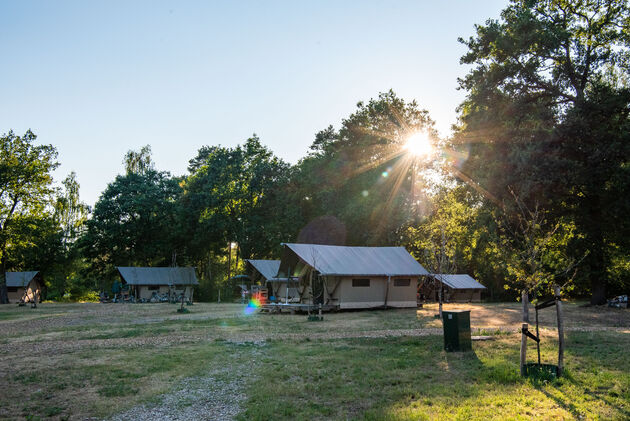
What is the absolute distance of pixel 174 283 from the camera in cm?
4503

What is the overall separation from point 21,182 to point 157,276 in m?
14.8

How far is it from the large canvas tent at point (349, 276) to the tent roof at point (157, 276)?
69.5 ft

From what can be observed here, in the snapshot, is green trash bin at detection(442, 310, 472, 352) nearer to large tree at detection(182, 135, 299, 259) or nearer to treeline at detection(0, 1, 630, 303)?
treeline at detection(0, 1, 630, 303)

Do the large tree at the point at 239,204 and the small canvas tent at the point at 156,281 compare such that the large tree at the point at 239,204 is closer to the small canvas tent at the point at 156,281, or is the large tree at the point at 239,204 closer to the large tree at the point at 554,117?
the small canvas tent at the point at 156,281

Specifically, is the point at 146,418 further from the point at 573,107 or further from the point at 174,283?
the point at 174,283

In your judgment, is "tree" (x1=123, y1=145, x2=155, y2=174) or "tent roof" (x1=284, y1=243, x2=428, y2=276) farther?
"tree" (x1=123, y1=145, x2=155, y2=174)

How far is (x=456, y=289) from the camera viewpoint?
3969 centimetres

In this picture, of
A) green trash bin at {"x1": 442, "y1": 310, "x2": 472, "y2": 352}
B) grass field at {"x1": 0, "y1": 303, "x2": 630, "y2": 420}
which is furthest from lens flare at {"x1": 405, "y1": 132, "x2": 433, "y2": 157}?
green trash bin at {"x1": 442, "y1": 310, "x2": 472, "y2": 352}

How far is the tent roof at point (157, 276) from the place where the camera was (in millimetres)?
44375

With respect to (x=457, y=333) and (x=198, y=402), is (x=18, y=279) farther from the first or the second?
(x=457, y=333)

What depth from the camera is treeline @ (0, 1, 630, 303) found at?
21.2m

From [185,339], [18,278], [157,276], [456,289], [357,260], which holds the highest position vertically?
[357,260]

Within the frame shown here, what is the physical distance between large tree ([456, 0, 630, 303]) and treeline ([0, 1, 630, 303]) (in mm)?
78

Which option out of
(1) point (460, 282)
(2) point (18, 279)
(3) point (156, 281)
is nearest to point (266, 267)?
(3) point (156, 281)
